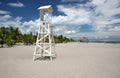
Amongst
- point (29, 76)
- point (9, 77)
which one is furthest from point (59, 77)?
point (9, 77)

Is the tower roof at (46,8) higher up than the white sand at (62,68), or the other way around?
the tower roof at (46,8)

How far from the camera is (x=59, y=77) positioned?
955 cm

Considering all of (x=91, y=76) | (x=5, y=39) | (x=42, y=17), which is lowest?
(x=91, y=76)

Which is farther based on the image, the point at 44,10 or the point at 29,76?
the point at 44,10

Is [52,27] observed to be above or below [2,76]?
above

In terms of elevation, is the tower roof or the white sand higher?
the tower roof

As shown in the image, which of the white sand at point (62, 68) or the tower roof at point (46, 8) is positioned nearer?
the white sand at point (62, 68)

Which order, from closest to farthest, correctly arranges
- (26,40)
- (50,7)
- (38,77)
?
(38,77) → (50,7) → (26,40)

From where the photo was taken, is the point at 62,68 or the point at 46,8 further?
the point at 46,8

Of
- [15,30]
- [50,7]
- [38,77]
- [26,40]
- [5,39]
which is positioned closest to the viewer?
[38,77]

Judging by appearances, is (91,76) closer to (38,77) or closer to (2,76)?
(38,77)

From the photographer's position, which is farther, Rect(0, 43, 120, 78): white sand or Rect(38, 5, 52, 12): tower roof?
Rect(38, 5, 52, 12): tower roof

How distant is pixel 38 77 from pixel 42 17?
11452mm

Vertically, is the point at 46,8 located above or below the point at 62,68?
above
